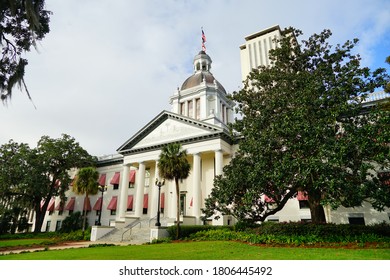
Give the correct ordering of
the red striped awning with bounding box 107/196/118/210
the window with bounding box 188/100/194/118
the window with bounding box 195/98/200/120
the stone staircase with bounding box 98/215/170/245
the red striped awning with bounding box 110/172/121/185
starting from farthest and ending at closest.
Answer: the window with bounding box 188/100/194/118, the window with bounding box 195/98/200/120, the red striped awning with bounding box 110/172/121/185, the red striped awning with bounding box 107/196/118/210, the stone staircase with bounding box 98/215/170/245

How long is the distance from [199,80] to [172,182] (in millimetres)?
20553

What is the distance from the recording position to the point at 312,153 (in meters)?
14.4

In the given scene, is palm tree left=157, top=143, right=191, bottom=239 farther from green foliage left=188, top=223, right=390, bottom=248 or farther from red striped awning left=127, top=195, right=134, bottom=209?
red striped awning left=127, top=195, right=134, bottom=209

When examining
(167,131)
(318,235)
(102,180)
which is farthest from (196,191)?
(102,180)

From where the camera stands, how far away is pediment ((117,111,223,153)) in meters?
30.1

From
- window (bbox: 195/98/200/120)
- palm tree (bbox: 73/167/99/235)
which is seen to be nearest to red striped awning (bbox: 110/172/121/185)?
palm tree (bbox: 73/167/99/235)

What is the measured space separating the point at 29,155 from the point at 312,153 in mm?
34298

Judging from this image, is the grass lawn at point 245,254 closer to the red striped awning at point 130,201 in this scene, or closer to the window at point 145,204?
the window at point 145,204

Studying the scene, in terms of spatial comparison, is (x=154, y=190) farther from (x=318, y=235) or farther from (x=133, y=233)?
(x=318, y=235)

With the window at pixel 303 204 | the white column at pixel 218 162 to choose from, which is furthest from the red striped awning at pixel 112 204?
the window at pixel 303 204

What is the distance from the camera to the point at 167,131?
3272cm

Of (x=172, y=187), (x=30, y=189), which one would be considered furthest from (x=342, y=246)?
(x=30, y=189)

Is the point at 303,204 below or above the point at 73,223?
above

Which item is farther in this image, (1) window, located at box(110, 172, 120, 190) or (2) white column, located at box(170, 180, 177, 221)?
(1) window, located at box(110, 172, 120, 190)
